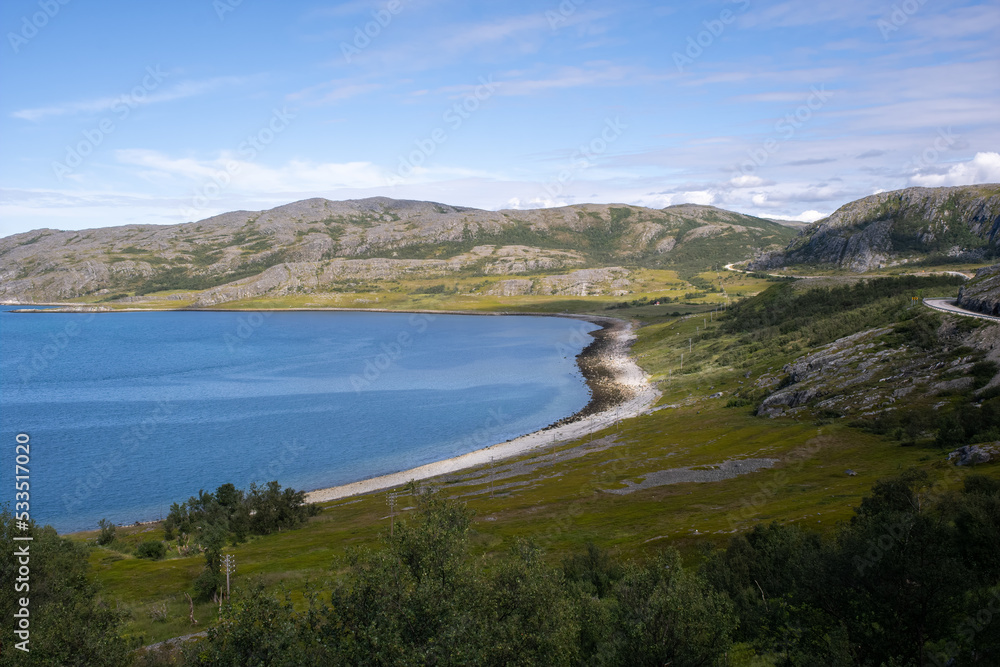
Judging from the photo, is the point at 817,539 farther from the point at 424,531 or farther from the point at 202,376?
the point at 202,376

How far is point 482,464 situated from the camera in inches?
3524

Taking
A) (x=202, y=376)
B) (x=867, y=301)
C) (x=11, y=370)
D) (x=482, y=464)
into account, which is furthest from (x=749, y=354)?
(x=11, y=370)

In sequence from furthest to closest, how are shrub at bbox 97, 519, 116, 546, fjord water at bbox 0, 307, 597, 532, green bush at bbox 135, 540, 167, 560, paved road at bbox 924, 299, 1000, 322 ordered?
fjord water at bbox 0, 307, 597, 532
paved road at bbox 924, 299, 1000, 322
shrub at bbox 97, 519, 116, 546
green bush at bbox 135, 540, 167, 560

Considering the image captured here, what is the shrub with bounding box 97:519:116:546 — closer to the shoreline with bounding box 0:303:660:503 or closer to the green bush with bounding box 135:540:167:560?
the green bush with bounding box 135:540:167:560

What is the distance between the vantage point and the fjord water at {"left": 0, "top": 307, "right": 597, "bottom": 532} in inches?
3285

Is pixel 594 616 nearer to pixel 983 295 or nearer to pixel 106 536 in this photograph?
pixel 106 536

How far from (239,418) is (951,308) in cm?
13261

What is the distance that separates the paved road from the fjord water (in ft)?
222

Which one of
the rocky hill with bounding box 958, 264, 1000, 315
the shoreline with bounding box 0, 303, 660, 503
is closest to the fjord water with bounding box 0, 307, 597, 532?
the shoreline with bounding box 0, 303, 660, 503

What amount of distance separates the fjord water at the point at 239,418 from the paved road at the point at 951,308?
2665 inches

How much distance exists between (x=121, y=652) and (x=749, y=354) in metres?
132

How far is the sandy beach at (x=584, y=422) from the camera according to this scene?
273 ft

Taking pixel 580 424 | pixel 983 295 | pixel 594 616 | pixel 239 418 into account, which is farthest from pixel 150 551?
pixel 983 295

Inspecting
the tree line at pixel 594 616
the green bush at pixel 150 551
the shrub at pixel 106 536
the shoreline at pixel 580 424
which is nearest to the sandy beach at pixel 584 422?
the shoreline at pixel 580 424
